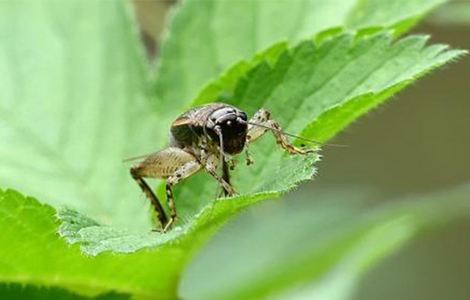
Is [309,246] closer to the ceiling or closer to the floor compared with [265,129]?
closer to the ceiling

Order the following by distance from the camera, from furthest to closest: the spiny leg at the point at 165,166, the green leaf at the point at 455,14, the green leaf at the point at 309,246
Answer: the green leaf at the point at 455,14 < the green leaf at the point at 309,246 < the spiny leg at the point at 165,166

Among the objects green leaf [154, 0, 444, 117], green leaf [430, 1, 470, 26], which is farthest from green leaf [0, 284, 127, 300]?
green leaf [430, 1, 470, 26]

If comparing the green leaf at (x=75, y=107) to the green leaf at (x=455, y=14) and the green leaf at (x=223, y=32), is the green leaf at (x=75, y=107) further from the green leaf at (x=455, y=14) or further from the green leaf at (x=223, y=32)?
the green leaf at (x=455, y=14)

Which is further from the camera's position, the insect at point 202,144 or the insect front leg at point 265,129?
the insect at point 202,144

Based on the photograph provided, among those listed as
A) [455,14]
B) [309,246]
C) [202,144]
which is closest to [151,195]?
[202,144]

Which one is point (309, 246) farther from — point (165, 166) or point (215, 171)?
point (215, 171)

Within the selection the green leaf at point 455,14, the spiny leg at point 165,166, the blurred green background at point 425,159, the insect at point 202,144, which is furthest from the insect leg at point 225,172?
the blurred green background at point 425,159

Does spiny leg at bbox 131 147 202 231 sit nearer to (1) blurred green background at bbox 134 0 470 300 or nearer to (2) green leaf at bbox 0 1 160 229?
(2) green leaf at bbox 0 1 160 229
